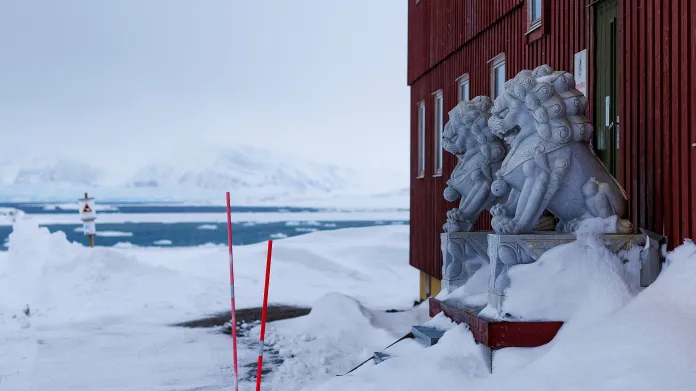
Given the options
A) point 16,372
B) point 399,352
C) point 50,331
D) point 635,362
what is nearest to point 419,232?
point 50,331

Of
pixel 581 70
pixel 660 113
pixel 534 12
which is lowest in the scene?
pixel 660 113

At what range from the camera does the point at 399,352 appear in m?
6.72

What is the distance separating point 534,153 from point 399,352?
1815 mm

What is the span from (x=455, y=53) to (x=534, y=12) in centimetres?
331

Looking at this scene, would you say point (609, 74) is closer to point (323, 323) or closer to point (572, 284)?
point (572, 284)

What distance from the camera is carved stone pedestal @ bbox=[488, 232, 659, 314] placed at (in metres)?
Answer: 5.83

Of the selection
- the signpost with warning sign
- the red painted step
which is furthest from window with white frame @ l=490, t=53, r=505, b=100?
the signpost with warning sign

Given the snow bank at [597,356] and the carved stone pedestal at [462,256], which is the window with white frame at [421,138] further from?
the snow bank at [597,356]

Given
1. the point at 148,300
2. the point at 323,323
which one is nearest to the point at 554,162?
the point at 323,323

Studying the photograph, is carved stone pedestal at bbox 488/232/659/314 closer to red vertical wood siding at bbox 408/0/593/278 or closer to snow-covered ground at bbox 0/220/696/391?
snow-covered ground at bbox 0/220/696/391

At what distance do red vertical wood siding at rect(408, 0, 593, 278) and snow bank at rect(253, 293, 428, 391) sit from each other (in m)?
1.56

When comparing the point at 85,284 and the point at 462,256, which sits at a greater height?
the point at 462,256

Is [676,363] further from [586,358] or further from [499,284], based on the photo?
[499,284]

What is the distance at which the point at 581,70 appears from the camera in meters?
8.59
